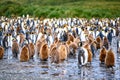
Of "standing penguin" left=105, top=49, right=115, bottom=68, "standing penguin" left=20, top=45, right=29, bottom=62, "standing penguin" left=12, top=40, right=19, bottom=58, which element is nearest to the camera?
"standing penguin" left=105, top=49, right=115, bottom=68

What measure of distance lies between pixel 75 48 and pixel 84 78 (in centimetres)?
607

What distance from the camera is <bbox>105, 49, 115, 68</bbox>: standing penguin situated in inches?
699

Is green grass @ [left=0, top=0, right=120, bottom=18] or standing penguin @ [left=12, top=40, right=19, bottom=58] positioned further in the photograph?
green grass @ [left=0, top=0, right=120, bottom=18]

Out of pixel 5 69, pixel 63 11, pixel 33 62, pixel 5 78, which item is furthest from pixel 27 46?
pixel 63 11

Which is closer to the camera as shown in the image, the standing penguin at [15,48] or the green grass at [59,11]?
the standing penguin at [15,48]

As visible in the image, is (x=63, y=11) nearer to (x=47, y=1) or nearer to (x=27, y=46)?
(x=47, y=1)

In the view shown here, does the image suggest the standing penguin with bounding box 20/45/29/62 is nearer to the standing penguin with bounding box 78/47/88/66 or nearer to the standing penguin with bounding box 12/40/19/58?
the standing penguin with bounding box 12/40/19/58

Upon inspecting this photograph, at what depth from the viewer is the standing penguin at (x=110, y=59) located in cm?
1775

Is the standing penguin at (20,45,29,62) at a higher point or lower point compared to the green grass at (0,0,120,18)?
lower

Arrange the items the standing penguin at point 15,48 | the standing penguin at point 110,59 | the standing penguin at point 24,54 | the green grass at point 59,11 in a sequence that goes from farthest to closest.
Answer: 1. the green grass at point 59,11
2. the standing penguin at point 15,48
3. the standing penguin at point 24,54
4. the standing penguin at point 110,59

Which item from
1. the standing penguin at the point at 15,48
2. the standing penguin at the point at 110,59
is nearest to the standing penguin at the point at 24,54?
the standing penguin at the point at 15,48

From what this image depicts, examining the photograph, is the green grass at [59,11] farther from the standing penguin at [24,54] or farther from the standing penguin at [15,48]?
the standing penguin at [24,54]

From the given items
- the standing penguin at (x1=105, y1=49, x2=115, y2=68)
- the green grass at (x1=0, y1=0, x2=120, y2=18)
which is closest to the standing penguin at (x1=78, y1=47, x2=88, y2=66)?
the standing penguin at (x1=105, y1=49, x2=115, y2=68)

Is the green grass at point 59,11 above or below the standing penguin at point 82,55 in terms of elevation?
above
